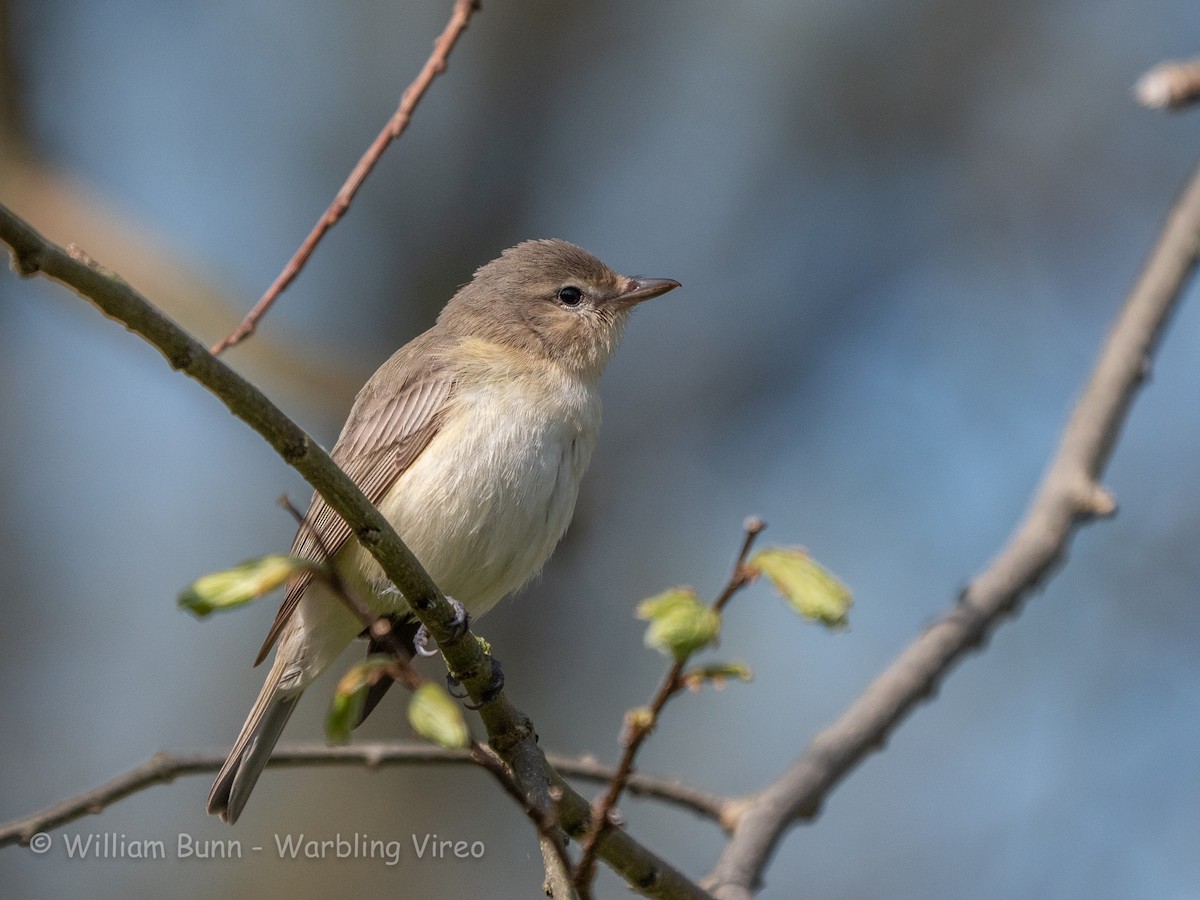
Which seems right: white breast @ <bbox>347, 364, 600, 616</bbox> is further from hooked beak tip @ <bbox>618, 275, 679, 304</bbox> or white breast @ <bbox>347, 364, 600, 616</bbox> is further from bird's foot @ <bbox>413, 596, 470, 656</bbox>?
hooked beak tip @ <bbox>618, 275, 679, 304</bbox>

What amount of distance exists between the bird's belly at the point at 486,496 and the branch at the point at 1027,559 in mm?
1106

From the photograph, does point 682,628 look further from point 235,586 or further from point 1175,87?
point 1175,87

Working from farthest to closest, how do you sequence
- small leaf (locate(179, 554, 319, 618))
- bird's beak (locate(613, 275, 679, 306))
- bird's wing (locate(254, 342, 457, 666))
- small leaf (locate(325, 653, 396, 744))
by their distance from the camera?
bird's beak (locate(613, 275, 679, 306)) < bird's wing (locate(254, 342, 457, 666)) < small leaf (locate(325, 653, 396, 744)) < small leaf (locate(179, 554, 319, 618))

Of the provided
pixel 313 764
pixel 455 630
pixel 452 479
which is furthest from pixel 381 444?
pixel 455 630

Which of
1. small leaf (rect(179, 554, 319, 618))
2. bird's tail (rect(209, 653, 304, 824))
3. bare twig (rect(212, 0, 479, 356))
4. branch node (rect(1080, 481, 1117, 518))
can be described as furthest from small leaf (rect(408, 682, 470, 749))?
branch node (rect(1080, 481, 1117, 518))

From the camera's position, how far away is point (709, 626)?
2.00 metres

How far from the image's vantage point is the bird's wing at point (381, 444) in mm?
4125

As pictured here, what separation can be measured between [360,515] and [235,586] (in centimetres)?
49

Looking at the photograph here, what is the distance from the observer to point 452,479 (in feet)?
13.2

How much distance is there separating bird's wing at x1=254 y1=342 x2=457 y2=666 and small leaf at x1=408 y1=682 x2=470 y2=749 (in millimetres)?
2073

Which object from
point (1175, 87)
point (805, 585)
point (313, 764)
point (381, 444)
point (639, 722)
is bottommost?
point (313, 764)

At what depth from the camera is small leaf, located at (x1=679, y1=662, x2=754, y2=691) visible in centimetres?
212

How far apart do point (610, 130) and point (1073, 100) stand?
11.5ft

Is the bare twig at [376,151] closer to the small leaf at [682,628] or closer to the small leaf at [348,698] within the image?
the small leaf at [348,698]
